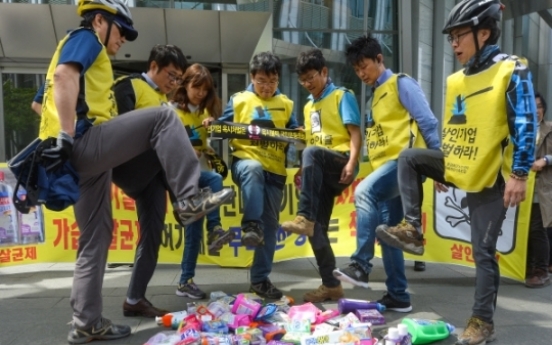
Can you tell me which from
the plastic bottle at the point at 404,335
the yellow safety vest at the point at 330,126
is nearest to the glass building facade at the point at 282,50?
the yellow safety vest at the point at 330,126

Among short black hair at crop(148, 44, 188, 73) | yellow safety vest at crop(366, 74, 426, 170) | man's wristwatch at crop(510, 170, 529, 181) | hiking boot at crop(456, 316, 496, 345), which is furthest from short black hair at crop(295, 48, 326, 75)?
hiking boot at crop(456, 316, 496, 345)

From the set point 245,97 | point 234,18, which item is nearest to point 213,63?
point 234,18

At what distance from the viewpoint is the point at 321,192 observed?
3998mm

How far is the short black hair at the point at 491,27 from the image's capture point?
9.99 feet

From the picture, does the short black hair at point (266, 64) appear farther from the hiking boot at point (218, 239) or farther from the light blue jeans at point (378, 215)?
the hiking boot at point (218, 239)

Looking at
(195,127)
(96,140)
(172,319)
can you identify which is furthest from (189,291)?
(96,140)

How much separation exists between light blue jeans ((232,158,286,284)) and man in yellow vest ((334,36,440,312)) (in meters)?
0.74

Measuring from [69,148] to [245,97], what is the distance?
5.53ft

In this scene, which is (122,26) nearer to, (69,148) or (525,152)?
(69,148)

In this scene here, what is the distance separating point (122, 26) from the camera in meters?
3.16

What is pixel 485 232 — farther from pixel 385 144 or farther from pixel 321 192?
pixel 321 192

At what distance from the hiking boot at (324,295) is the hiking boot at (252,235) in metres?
0.74

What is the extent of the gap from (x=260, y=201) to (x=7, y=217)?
3.15 metres

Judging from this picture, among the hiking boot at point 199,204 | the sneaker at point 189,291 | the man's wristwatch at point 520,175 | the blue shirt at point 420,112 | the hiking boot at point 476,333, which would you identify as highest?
the blue shirt at point 420,112
